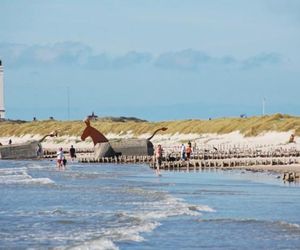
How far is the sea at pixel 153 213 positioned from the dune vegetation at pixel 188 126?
1249 inches

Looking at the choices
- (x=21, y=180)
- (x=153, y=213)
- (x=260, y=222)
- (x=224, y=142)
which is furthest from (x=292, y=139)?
(x=260, y=222)

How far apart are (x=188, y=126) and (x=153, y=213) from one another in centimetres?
6199

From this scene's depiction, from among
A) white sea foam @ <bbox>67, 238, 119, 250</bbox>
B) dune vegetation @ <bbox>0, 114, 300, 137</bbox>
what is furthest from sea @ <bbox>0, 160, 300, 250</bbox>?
dune vegetation @ <bbox>0, 114, 300, 137</bbox>

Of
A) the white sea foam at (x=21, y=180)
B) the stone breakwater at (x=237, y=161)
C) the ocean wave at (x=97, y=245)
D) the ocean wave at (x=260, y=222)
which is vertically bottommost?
the ocean wave at (x=97, y=245)

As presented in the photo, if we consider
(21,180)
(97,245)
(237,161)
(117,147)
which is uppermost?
(117,147)

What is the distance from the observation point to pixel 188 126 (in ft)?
277

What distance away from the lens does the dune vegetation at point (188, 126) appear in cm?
6962

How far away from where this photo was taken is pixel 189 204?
2481 centimetres

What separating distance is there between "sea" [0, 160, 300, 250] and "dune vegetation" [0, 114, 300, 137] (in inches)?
1249

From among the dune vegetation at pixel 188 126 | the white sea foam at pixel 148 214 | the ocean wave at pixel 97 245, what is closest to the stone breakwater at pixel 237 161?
the white sea foam at pixel 148 214

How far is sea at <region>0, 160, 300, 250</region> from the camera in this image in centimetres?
1711

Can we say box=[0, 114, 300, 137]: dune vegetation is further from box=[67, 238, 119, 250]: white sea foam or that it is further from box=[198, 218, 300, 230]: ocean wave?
box=[67, 238, 119, 250]: white sea foam

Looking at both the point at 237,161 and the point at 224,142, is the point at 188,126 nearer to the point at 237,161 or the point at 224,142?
the point at 224,142

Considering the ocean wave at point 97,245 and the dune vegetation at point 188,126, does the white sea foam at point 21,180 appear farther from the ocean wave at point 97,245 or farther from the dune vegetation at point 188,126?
the dune vegetation at point 188,126
